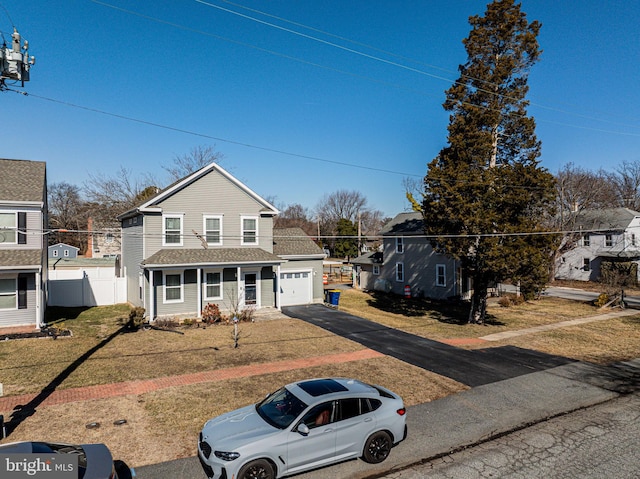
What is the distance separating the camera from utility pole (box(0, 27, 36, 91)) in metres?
11.0

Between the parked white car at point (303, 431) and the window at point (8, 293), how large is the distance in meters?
16.2

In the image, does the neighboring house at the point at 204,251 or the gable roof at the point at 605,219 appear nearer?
the neighboring house at the point at 204,251

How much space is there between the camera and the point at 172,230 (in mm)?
23172

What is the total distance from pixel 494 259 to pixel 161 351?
52.6ft

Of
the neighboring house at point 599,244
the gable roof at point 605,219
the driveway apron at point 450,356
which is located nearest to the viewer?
the driveway apron at point 450,356

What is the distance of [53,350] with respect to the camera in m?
16.1

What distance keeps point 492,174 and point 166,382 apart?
17.9 meters

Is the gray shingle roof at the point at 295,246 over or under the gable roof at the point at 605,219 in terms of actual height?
under

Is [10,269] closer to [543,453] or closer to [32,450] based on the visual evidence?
[32,450]

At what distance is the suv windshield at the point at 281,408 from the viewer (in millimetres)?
7793

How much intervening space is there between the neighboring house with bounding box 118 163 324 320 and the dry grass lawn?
8.87 ft

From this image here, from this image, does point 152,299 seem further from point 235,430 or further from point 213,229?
point 235,430

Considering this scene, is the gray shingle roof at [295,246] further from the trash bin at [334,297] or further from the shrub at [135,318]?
the shrub at [135,318]

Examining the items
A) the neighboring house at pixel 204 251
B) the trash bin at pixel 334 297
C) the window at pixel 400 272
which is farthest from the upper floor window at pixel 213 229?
the window at pixel 400 272
